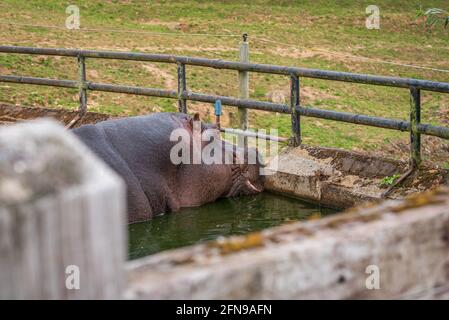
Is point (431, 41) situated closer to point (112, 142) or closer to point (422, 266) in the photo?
point (112, 142)

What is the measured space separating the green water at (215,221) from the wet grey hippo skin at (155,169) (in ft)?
0.30

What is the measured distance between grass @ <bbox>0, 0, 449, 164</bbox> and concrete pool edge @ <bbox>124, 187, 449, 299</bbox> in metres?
8.07

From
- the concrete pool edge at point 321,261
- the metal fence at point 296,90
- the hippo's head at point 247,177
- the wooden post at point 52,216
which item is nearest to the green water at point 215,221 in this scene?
the hippo's head at point 247,177

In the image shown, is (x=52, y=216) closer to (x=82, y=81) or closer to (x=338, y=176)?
(x=338, y=176)

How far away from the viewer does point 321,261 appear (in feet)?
7.33

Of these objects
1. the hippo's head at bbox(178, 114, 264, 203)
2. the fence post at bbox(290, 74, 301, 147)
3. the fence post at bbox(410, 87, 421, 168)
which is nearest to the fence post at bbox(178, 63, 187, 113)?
the hippo's head at bbox(178, 114, 264, 203)

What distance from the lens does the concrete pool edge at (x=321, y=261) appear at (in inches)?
82.5

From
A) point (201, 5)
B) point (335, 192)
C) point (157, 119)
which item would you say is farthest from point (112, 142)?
point (201, 5)

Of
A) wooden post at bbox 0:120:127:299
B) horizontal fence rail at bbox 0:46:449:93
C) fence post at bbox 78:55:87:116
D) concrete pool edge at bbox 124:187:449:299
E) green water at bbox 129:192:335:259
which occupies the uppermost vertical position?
wooden post at bbox 0:120:127:299

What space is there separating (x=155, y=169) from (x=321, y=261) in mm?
4818

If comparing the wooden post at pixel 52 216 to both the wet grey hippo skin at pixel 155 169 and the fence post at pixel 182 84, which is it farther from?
the fence post at pixel 182 84

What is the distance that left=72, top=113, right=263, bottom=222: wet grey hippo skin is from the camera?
674cm

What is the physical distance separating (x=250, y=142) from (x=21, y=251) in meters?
6.51

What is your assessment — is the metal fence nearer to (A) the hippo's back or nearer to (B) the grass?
(A) the hippo's back
